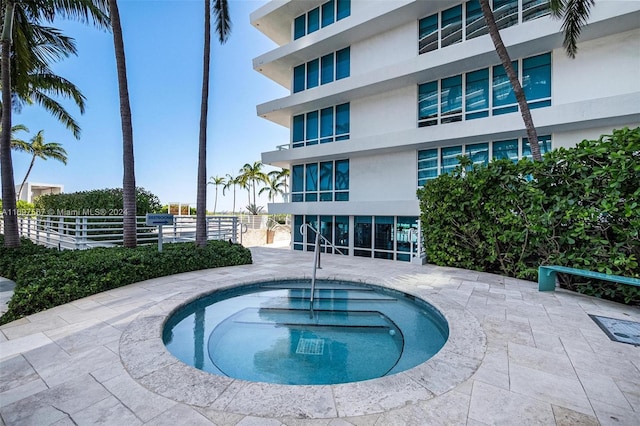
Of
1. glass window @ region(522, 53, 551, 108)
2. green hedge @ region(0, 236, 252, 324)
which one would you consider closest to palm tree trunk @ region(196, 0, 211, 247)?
green hedge @ region(0, 236, 252, 324)

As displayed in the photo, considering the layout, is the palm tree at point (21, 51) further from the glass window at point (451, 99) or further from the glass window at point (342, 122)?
the glass window at point (451, 99)

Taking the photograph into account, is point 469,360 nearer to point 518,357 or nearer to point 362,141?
point 518,357

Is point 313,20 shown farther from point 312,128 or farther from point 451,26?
point 451,26

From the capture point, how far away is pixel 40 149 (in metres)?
27.3

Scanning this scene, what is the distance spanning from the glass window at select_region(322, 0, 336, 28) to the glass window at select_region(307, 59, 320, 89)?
154cm

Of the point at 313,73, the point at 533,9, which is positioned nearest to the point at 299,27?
the point at 313,73

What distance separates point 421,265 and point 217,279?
5832 mm

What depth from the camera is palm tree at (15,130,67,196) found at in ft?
87.5

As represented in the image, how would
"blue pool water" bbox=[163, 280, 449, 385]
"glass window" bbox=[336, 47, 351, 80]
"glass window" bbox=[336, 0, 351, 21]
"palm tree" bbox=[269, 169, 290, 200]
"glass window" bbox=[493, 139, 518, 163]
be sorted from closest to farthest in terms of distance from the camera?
"blue pool water" bbox=[163, 280, 449, 385] → "glass window" bbox=[493, 139, 518, 163] → "glass window" bbox=[336, 0, 351, 21] → "glass window" bbox=[336, 47, 351, 80] → "palm tree" bbox=[269, 169, 290, 200]

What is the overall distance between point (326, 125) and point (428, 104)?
4.32 m

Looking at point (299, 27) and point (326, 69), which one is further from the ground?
point (299, 27)

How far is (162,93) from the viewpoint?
2250cm

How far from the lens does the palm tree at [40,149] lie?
26.7m

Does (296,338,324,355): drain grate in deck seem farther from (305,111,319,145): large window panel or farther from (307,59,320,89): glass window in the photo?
(307,59,320,89): glass window
